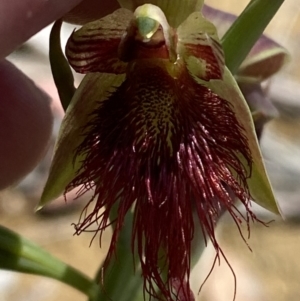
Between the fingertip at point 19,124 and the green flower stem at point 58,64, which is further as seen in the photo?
the fingertip at point 19,124

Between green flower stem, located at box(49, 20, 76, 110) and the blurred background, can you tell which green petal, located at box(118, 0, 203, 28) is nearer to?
green flower stem, located at box(49, 20, 76, 110)

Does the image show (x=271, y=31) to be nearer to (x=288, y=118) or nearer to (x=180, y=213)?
(x=288, y=118)

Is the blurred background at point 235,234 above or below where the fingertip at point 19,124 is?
below

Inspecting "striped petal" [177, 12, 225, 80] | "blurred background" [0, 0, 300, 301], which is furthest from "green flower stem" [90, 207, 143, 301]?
"blurred background" [0, 0, 300, 301]

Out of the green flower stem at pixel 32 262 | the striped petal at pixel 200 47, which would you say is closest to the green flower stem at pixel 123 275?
the green flower stem at pixel 32 262

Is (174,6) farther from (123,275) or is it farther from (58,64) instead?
(123,275)

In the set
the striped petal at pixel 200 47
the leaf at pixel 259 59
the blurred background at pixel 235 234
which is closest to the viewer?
the striped petal at pixel 200 47

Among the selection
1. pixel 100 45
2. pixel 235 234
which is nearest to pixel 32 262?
pixel 100 45

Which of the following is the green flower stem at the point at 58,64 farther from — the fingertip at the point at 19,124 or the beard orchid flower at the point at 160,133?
the fingertip at the point at 19,124
